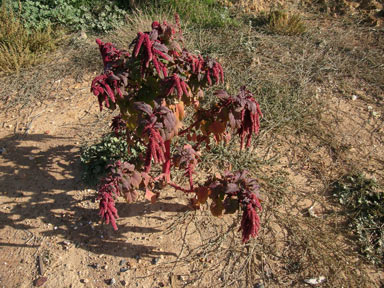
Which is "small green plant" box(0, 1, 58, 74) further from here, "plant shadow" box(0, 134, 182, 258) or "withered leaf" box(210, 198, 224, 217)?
"withered leaf" box(210, 198, 224, 217)

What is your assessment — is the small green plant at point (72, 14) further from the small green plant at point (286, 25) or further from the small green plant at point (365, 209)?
the small green plant at point (365, 209)

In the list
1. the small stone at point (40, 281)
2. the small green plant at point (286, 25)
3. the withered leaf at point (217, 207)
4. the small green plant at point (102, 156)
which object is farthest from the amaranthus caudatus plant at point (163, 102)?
the small green plant at point (286, 25)

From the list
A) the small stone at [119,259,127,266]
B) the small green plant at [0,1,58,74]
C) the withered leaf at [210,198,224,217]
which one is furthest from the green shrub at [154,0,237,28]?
the small stone at [119,259,127,266]

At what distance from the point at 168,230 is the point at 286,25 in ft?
11.8

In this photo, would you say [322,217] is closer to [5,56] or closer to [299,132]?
[299,132]

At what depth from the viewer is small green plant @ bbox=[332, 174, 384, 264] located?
8.75 feet

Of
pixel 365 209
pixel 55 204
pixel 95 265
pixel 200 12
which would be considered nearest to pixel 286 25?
pixel 200 12

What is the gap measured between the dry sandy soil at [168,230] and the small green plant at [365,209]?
9cm

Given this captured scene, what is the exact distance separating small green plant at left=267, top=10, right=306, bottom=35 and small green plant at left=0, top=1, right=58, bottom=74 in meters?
3.16

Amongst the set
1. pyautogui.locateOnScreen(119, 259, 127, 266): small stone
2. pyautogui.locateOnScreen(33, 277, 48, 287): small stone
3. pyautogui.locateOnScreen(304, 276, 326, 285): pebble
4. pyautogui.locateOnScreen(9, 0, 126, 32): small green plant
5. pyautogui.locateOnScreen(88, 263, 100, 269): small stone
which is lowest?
pyautogui.locateOnScreen(33, 277, 48, 287): small stone

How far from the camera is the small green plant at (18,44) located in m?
4.29

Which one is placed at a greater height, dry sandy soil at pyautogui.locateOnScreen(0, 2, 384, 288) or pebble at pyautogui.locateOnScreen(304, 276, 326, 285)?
dry sandy soil at pyautogui.locateOnScreen(0, 2, 384, 288)

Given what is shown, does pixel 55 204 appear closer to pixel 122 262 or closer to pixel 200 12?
pixel 122 262

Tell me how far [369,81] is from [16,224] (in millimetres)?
4239
